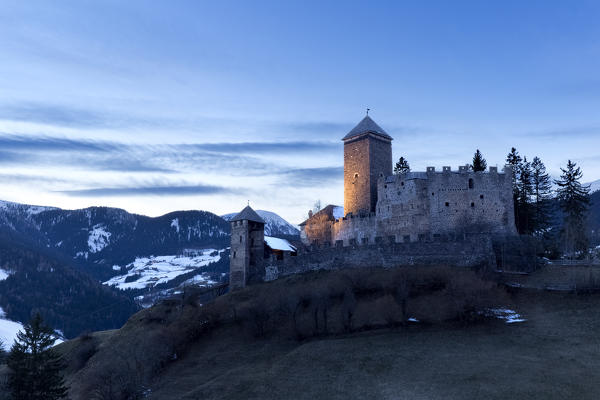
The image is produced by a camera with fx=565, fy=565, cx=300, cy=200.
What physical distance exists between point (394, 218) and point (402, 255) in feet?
26.8

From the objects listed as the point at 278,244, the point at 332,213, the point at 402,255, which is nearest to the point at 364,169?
the point at 332,213

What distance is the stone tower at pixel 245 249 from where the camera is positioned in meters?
73.9

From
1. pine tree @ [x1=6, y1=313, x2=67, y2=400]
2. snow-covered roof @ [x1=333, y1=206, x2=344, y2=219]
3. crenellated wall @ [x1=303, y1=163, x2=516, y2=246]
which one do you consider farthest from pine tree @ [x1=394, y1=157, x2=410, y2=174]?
pine tree @ [x1=6, y1=313, x2=67, y2=400]

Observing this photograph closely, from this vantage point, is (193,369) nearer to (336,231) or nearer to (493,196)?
(336,231)

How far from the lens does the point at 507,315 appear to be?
159 feet

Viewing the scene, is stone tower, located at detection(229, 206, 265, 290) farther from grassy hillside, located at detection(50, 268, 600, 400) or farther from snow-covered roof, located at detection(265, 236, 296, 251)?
grassy hillside, located at detection(50, 268, 600, 400)

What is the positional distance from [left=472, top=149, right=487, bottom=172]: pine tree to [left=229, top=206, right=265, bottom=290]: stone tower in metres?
30.3

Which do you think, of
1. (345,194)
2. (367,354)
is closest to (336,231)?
(345,194)

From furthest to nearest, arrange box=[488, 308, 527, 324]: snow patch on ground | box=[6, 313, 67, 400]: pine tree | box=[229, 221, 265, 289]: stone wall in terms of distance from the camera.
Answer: box=[229, 221, 265, 289]: stone wall, box=[6, 313, 67, 400]: pine tree, box=[488, 308, 527, 324]: snow patch on ground

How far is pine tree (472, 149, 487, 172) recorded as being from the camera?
3041 inches

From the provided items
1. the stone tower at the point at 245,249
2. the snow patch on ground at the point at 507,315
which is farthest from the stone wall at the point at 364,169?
the snow patch on ground at the point at 507,315

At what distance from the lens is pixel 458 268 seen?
2243 inches

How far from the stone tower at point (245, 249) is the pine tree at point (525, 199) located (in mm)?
33554

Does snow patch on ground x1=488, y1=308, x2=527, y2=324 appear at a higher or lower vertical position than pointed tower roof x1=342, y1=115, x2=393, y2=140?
lower
